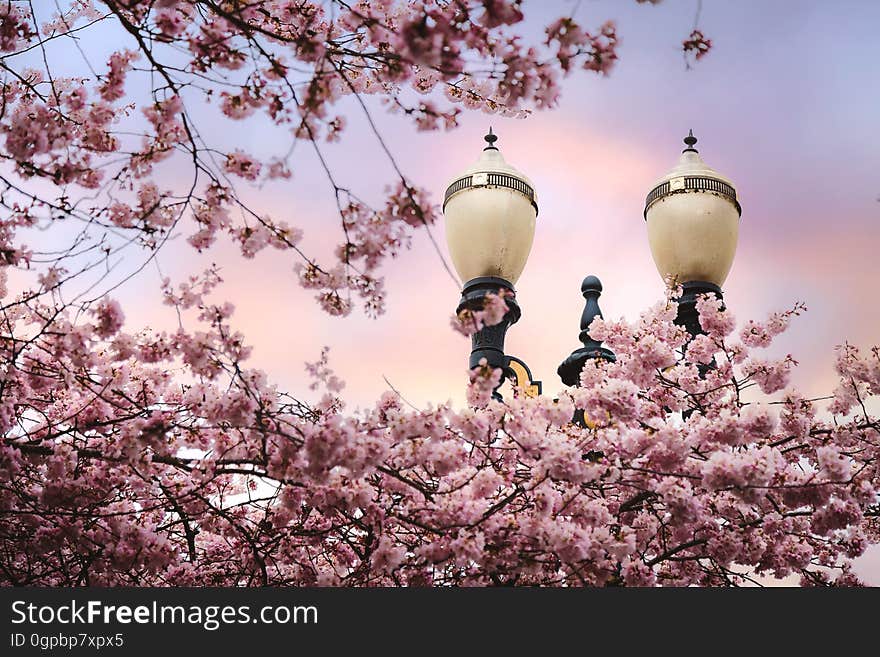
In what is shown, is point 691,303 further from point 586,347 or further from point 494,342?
point 494,342

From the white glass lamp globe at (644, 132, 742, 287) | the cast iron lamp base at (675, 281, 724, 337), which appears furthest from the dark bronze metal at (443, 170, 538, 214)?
the cast iron lamp base at (675, 281, 724, 337)

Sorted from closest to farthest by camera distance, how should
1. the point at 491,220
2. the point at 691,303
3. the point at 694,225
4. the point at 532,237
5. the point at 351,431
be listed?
the point at 351,431 → the point at 491,220 → the point at 532,237 → the point at 691,303 → the point at 694,225

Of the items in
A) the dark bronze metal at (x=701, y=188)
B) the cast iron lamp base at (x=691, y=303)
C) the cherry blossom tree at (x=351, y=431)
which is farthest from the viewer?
the dark bronze metal at (x=701, y=188)

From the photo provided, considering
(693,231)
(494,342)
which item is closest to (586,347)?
(494,342)

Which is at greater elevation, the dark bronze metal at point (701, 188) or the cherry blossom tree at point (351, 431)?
the dark bronze metal at point (701, 188)

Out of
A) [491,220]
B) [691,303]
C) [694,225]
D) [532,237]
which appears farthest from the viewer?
[694,225]

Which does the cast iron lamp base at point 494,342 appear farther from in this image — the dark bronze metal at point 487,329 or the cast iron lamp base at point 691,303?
the cast iron lamp base at point 691,303

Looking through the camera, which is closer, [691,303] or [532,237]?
[532,237]

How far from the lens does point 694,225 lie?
7492mm

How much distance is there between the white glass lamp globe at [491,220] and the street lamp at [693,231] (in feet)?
4.26

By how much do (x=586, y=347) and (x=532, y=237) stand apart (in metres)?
1.07

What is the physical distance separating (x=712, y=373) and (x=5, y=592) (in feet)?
17.8

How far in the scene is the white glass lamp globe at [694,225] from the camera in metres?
7.49

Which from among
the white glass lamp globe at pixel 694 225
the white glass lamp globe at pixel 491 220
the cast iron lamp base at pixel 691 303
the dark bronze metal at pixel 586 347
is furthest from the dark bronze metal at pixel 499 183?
the cast iron lamp base at pixel 691 303
